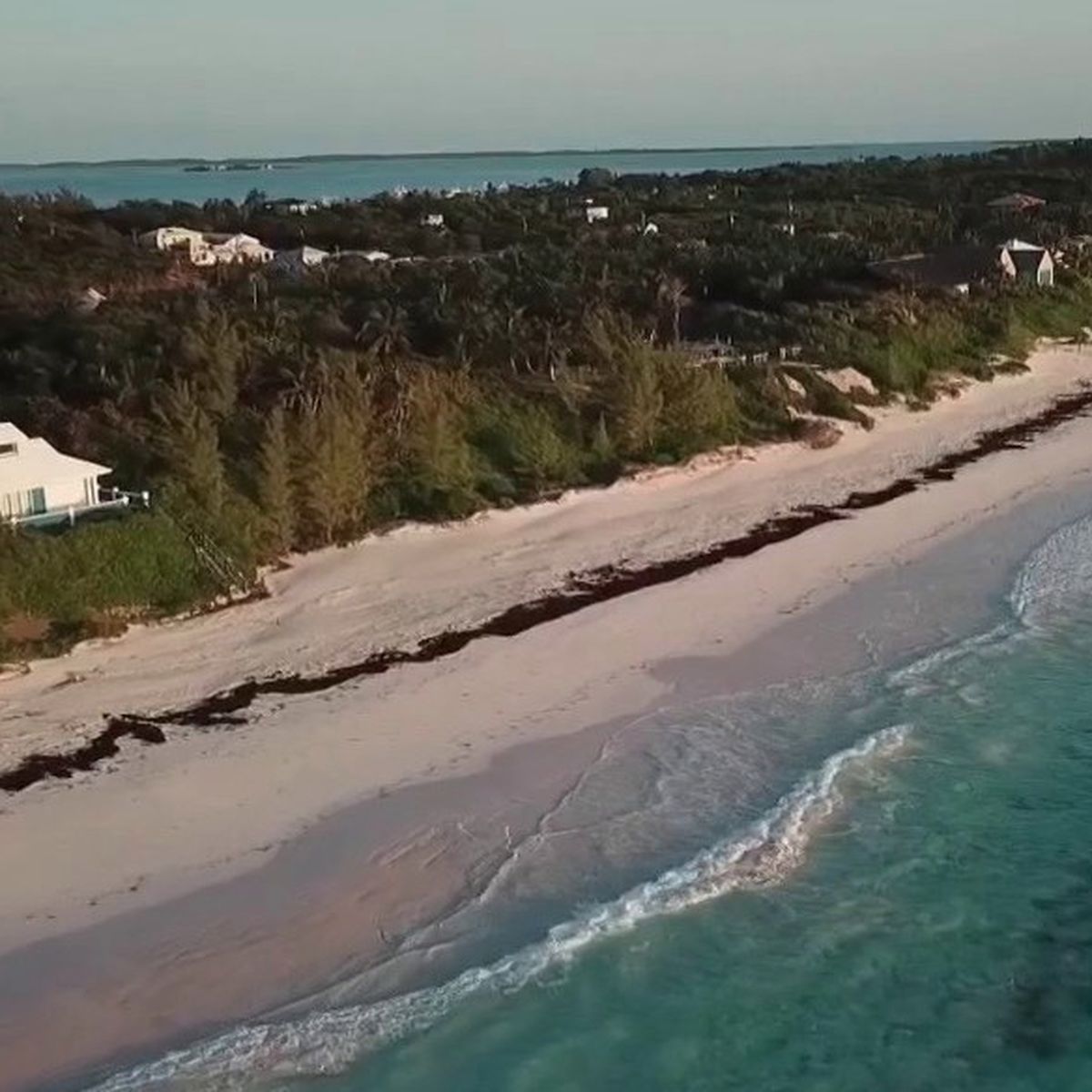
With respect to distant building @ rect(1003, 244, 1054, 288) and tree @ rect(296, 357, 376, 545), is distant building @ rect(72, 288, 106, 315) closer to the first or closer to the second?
tree @ rect(296, 357, 376, 545)

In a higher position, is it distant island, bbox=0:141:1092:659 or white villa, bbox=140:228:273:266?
white villa, bbox=140:228:273:266

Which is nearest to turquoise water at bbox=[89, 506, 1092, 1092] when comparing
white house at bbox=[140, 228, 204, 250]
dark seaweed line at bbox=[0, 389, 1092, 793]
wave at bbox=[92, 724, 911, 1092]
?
wave at bbox=[92, 724, 911, 1092]

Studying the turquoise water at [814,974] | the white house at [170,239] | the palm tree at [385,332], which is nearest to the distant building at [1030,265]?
the palm tree at [385,332]

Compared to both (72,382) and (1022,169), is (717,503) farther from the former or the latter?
(1022,169)

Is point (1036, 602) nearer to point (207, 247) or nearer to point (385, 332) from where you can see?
point (385, 332)

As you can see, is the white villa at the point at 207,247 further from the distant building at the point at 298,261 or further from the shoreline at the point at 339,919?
the shoreline at the point at 339,919
